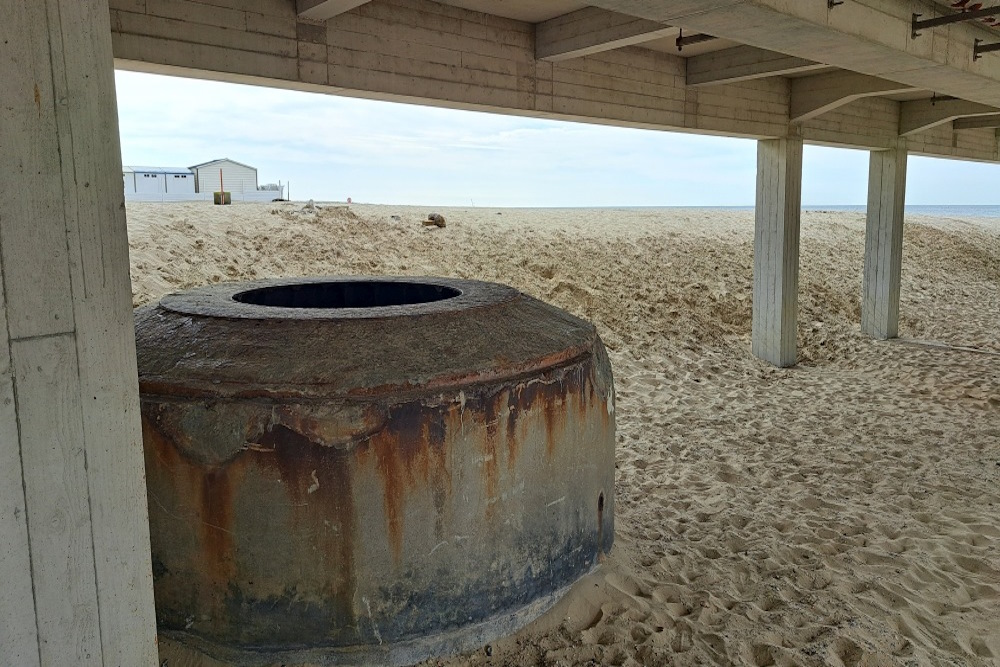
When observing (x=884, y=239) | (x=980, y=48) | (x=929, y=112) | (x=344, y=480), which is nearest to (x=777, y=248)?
(x=884, y=239)

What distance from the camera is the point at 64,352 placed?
2.06 m

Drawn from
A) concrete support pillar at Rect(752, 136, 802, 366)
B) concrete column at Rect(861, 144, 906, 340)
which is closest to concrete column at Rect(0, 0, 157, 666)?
concrete support pillar at Rect(752, 136, 802, 366)

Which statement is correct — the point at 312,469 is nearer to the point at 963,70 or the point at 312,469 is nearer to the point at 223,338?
the point at 223,338

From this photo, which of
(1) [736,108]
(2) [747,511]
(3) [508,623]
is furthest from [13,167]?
(1) [736,108]

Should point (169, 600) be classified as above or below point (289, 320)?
below

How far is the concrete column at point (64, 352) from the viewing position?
1.96 metres

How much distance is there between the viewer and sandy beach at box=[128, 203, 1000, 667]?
3955mm

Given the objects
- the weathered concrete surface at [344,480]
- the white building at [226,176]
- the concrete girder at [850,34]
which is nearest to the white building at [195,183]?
the white building at [226,176]

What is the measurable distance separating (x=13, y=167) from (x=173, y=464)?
5.89 feet

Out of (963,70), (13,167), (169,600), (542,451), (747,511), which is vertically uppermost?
(963,70)

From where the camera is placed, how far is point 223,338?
12.1 feet

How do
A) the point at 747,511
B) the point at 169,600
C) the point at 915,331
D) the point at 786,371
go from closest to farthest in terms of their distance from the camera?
the point at 169,600 < the point at 747,511 < the point at 786,371 < the point at 915,331

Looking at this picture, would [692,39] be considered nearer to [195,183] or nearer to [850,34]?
[850,34]

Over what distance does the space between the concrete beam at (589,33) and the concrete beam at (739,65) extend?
1920 millimetres
